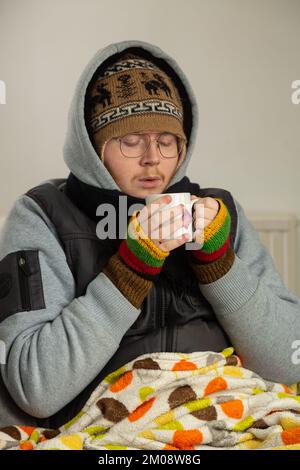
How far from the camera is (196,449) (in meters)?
0.93

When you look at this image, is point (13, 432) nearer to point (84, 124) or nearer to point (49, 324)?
point (49, 324)

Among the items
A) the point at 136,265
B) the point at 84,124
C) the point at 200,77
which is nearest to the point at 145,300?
the point at 136,265

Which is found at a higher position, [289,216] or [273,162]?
[273,162]

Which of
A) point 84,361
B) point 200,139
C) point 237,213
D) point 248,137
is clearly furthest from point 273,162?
point 84,361

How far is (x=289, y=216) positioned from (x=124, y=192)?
31.8 inches

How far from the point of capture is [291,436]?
3.05 feet

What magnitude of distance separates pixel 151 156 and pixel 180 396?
416 millimetres

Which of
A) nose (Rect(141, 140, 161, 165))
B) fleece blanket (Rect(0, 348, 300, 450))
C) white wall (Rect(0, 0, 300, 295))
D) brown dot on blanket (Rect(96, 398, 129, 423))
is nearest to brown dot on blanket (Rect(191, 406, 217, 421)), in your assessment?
fleece blanket (Rect(0, 348, 300, 450))

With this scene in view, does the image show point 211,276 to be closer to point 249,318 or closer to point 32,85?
point 249,318

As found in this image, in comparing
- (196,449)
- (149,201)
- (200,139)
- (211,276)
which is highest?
(200,139)

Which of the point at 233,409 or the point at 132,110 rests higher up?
the point at 132,110

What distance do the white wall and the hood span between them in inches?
19.3

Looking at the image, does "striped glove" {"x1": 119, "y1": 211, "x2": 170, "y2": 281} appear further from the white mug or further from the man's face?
the man's face

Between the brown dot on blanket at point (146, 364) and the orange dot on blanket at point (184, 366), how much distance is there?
30 mm
